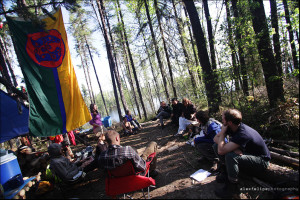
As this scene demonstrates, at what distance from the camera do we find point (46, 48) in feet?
10.8

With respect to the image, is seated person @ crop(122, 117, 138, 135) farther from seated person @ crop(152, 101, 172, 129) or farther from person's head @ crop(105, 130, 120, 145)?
person's head @ crop(105, 130, 120, 145)

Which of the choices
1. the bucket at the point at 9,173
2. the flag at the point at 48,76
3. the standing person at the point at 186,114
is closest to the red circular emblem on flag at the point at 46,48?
the flag at the point at 48,76

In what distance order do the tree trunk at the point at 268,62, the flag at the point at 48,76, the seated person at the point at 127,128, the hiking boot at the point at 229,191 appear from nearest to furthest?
the hiking boot at the point at 229,191 → the flag at the point at 48,76 → the tree trunk at the point at 268,62 → the seated person at the point at 127,128

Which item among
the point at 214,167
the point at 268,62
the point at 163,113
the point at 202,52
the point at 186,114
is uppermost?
the point at 202,52

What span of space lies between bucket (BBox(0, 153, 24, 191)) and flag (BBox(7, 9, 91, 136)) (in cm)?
63

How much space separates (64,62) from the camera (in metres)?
3.50

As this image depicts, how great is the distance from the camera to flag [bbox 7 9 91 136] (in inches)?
120

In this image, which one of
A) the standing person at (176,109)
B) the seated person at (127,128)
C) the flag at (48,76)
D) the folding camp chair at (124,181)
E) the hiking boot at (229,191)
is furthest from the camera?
the seated person at (127,128)

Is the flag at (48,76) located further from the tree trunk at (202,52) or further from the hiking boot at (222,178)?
the tree trunk at (202,52)

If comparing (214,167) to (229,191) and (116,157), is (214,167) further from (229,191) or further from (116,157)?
(116,157)

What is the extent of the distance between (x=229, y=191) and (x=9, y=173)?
153 inches

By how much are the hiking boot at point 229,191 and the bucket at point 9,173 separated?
362 centimetres

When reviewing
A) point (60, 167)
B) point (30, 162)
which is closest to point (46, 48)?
point (60, 167)

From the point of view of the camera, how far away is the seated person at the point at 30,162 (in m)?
3.96
